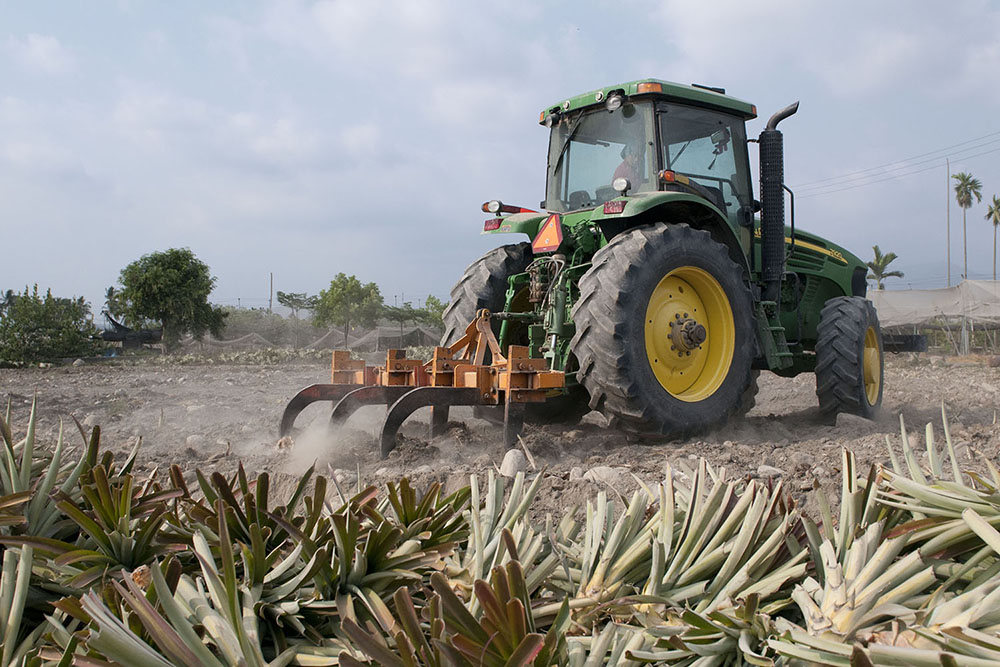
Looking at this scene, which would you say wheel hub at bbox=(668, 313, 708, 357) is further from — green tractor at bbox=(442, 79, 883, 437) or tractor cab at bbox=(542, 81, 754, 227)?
tractor cab at bbox=(542, 81, 754, 227)

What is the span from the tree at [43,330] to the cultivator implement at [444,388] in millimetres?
11491

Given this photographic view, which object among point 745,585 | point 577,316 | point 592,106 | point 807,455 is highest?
point 592,106

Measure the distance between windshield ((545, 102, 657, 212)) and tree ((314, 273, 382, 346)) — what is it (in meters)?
24.9

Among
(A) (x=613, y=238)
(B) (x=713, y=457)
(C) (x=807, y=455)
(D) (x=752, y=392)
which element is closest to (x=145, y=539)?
(B) (x=713, y=457)

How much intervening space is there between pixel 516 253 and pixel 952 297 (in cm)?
1779

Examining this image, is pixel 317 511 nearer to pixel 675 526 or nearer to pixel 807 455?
pixel 675 526

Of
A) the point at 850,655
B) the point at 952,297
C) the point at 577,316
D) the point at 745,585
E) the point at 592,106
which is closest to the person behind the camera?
the point at 850,655

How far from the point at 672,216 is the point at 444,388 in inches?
92.4

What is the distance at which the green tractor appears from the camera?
462 cm

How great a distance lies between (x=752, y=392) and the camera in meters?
6.13

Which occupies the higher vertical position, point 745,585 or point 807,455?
point 745,585

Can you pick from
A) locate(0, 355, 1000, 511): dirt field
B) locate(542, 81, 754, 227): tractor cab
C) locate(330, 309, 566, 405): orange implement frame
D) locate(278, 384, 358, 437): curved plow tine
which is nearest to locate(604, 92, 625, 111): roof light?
locate(542, 81, 754, 227): tractor cab

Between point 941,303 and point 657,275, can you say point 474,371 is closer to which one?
point 657,275

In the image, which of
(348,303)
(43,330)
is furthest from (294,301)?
(43,330)
